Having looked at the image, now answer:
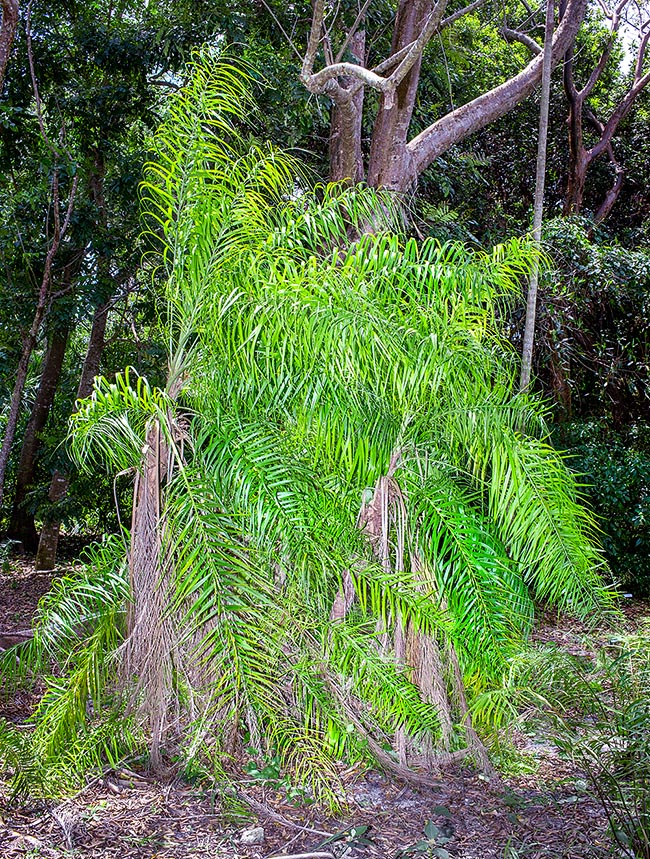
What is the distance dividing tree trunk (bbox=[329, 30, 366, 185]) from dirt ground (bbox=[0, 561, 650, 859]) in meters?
3.75

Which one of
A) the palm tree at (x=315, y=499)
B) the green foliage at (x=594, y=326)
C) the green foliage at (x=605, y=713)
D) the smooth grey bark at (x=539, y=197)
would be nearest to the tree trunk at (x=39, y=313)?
the palm tree at (x=315, y=499)

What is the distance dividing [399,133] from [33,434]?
423 cm

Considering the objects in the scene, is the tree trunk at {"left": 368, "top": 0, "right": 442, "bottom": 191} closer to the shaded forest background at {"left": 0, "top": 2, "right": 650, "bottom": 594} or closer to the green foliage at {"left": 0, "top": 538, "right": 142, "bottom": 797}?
the shaded forest background at {"left": 0, "top": 2, "right": 650, "bottom": 594}

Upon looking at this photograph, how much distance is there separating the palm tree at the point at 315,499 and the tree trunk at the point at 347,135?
2.19m

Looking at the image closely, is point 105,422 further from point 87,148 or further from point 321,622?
point 87,148

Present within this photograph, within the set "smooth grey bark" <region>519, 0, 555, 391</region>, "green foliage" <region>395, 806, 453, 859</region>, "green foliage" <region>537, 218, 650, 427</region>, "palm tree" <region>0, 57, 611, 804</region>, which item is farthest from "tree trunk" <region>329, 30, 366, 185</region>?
"green foliage" <region>395, 806, 453, 859</region>

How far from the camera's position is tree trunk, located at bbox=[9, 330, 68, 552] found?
22.1 ft

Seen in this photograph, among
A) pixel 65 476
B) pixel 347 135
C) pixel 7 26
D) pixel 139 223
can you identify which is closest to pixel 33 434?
pixel 65 476

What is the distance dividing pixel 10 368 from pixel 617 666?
4877mm

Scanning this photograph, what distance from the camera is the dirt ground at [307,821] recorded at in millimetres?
2482

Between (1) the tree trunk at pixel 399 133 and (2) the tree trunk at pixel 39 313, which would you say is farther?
(1) the tree trunk at pixel 399 133

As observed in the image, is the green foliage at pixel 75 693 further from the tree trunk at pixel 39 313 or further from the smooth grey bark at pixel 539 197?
the smooth grey bark at pixel 539 197

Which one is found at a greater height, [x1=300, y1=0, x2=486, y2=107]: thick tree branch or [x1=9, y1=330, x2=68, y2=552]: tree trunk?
[x1=300, y1=0, x2=486, y2=107]: thick tree branch

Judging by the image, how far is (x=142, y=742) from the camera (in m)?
3.03
